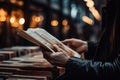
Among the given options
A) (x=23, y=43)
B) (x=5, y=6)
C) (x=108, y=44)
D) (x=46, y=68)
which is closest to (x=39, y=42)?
(x=46, y=68)

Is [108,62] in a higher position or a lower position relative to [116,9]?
lower

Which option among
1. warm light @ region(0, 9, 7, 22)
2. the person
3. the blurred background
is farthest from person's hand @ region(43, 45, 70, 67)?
warm light @ region(0, 9, 7, 22)

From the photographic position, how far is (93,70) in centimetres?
260

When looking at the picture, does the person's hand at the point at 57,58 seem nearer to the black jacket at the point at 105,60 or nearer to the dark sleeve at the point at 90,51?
the black jacket at the point at 105,60

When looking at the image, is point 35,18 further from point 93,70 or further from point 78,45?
point 93,70

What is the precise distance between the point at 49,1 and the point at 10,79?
15017mm

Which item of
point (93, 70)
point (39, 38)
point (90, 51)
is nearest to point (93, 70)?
point (93, 70)

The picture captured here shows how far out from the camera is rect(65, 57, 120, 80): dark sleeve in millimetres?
2576

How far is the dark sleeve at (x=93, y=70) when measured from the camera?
2576 mm

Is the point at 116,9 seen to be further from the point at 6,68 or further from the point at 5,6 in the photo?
the point at 5,6

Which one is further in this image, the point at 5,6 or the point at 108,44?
the point at 5,6

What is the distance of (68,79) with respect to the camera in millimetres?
2803

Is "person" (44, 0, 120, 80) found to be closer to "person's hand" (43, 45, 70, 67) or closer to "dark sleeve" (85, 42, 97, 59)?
"person's hand" (43, 45, 70, 67)

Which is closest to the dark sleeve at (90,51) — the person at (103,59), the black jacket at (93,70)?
the person at (103,59)
